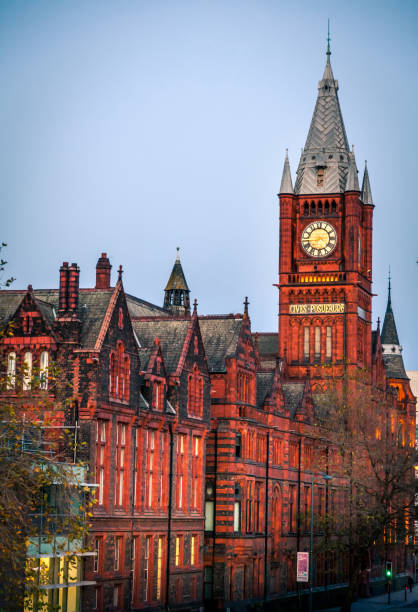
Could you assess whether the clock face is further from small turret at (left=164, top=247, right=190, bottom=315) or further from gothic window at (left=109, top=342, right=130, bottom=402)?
gothic window at (left=109, top=342, right=130, bottom=402)

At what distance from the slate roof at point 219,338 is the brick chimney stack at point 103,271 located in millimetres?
7466

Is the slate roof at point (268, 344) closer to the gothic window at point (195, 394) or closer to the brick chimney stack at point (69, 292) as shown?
the gothic window at point (195, 394)

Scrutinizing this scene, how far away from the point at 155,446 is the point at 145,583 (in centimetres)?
812

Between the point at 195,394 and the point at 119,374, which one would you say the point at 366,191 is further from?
the point at 119,374

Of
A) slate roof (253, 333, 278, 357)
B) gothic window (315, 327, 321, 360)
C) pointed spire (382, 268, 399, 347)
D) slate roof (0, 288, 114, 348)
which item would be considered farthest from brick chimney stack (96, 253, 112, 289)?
pointed spire (382, 268, 399, 347)

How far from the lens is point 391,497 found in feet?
325

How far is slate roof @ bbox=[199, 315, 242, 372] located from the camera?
308 feet

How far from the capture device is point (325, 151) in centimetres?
14850

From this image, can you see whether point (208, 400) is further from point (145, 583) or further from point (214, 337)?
point (145, 583)

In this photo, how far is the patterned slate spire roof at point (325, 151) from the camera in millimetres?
147000

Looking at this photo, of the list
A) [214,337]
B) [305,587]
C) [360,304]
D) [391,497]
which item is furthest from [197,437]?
[360,304]

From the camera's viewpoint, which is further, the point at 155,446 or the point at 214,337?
the point at 214,337

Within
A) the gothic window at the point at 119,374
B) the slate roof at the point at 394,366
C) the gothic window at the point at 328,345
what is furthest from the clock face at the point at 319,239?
the gothic window at the point at 119,374

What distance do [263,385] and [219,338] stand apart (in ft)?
29.9
